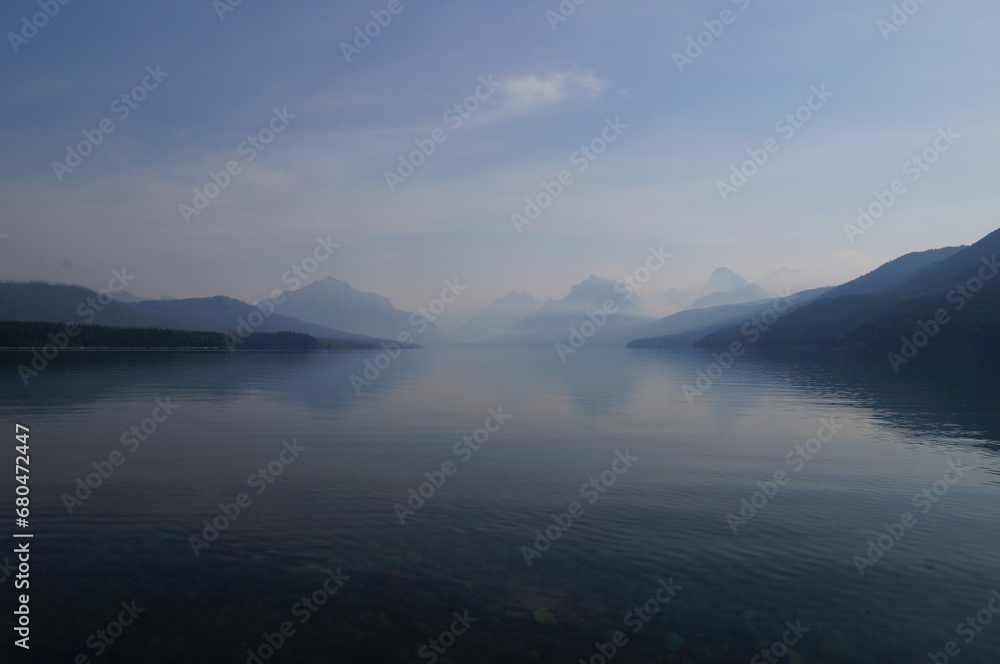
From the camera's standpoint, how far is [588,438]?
4362cm

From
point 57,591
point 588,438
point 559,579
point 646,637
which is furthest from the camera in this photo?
point 588,438

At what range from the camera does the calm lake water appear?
48.3 ft

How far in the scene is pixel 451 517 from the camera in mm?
24125

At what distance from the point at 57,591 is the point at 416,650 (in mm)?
10722

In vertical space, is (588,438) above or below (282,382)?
below

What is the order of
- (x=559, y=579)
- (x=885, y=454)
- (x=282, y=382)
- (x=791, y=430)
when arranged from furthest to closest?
1. (x=282, y=382)
2. (x=791, y=430)
3. (x=885, y=454)
4. (x=559, y=579)

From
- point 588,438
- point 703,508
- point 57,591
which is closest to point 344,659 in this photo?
point 57,591

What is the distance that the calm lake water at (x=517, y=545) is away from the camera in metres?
14.7

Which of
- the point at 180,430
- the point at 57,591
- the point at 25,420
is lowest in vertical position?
the point at 57,591

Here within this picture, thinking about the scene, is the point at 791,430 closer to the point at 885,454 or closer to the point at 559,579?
the point at 885,454

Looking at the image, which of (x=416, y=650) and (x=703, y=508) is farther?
(x=703, y=508)

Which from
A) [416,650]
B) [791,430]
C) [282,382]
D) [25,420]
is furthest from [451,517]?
[282,382]

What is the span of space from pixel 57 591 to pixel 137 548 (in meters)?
3.40

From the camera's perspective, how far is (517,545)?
20859 mm
